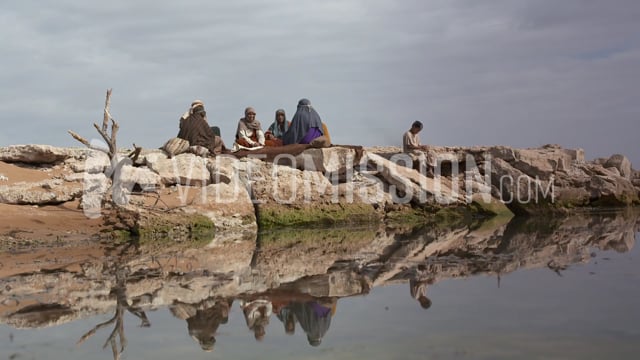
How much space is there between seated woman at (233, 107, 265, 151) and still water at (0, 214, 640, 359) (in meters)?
6.35

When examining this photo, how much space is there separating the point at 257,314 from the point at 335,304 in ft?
2.50

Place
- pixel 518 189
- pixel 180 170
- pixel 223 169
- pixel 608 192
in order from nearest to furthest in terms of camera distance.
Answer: pixel 180 170, pixel 223 169, pixel 518 189, pixel 608 192

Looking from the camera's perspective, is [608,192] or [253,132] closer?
[253,132]

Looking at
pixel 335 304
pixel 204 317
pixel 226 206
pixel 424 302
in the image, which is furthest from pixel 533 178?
pixel 204 317

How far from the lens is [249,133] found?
17.1 m

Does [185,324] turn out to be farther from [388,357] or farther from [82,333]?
[388,357]

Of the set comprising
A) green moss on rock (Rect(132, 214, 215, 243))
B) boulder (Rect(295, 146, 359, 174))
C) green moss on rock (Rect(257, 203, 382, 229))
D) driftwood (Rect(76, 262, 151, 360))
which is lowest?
driftwood (Rect(76, 262, 151, 360))

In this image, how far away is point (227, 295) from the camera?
6.73 metres

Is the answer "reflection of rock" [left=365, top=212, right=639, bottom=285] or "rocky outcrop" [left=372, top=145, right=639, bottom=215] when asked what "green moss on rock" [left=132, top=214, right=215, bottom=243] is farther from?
"rocky outcrop" [left=372, top=145, right=639, bottom=215]

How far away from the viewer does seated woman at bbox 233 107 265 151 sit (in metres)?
16.9

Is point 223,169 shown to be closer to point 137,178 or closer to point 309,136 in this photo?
point 137,178

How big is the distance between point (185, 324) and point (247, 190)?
9345mm

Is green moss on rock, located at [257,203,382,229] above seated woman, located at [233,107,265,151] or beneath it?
beneath

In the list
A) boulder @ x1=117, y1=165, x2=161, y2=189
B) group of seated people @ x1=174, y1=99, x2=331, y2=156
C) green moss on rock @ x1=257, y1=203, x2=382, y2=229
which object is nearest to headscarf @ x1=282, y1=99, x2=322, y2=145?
group of seated people @ x1=174, y1=99, x2=331, y2=156
